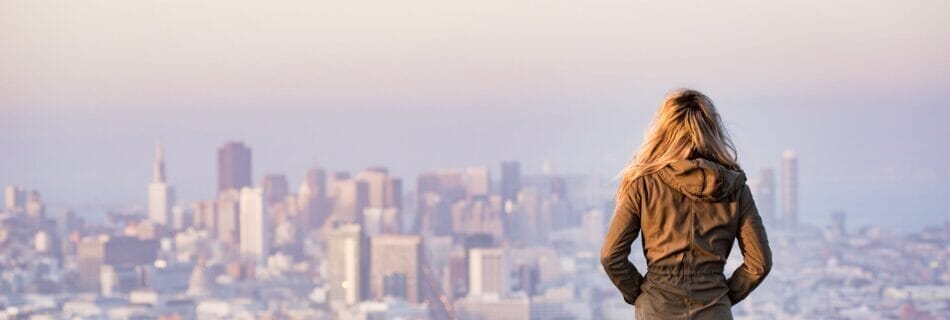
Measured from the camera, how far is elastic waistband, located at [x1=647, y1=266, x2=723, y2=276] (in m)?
1.47

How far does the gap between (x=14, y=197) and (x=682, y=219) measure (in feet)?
89.9

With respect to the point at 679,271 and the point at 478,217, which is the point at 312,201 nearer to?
the point at 478,217

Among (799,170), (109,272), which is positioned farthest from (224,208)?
(799,170)

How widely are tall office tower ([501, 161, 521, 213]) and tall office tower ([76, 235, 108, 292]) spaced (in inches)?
270

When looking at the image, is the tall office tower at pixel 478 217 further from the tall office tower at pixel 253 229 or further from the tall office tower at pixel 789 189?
the tall office tower at pixel 789 189

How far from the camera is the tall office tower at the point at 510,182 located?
2777 cm

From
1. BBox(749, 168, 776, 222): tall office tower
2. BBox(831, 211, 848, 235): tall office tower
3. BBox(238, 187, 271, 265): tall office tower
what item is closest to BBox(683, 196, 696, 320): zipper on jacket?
BBox(749, 168, 776, 222): tall office tower

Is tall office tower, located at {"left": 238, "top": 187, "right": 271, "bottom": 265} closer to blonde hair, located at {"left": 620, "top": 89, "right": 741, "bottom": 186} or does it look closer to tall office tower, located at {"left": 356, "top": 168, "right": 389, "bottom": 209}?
tall office tower, located at {"left": 356, "top": 168, "right": 389, "bottom": 209}

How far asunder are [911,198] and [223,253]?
12.3 m

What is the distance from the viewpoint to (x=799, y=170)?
998 inches

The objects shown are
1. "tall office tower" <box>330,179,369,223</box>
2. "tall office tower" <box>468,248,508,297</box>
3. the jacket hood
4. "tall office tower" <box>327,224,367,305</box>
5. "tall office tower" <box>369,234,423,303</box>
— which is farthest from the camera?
"tall office tower" <box>330,179,369,223</box>

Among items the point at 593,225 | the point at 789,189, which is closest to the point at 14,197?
the point at 593,225

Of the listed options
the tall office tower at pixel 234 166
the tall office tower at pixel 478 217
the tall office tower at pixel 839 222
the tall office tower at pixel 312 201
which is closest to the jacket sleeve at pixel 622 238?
the tall office tower at pixel 839 222

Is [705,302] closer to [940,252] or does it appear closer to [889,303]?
[889,303]
